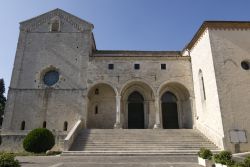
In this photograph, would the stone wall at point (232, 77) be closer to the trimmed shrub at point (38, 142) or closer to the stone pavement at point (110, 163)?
the stone pavement at point (110, 163)

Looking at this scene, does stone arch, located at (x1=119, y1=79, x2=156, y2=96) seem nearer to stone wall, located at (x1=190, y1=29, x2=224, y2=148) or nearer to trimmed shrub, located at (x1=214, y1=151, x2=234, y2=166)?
stone wall, located at (x1=190, y1=29, x2=224, y2=148)

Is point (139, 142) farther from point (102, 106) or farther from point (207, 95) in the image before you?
point (102, 106)

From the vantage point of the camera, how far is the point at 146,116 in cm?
2155

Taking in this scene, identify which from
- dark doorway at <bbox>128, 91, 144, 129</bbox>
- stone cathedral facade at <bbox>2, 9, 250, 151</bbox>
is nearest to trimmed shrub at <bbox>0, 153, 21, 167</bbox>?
stone cathedral facade at <bbox>2, 9, 250, 151</bbox>

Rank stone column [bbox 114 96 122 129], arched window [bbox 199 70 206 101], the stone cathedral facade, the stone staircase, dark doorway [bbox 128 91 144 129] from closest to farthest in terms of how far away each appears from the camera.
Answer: the stone staircase
the stone cathedral facade
arched window [bbox 199 70 206 101]
stone column [bbox 114 96 122 129]
dark doorway [bbox 128 91 144 129]

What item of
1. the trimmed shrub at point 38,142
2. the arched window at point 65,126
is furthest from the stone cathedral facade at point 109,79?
the trimmed shrub at point 38,142

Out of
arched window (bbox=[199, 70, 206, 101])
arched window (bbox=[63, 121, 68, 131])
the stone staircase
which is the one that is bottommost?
the stone staircase

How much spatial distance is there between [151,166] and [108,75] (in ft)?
41.9

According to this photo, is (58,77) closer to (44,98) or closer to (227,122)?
(44,98)

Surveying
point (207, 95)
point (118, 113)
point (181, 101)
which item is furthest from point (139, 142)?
point (181, 101)

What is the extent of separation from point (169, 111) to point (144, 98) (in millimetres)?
2757

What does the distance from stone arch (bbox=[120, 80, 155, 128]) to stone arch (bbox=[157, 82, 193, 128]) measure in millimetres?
969

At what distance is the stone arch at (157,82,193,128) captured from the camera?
20844mm

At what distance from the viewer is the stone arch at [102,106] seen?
69.4 feet
